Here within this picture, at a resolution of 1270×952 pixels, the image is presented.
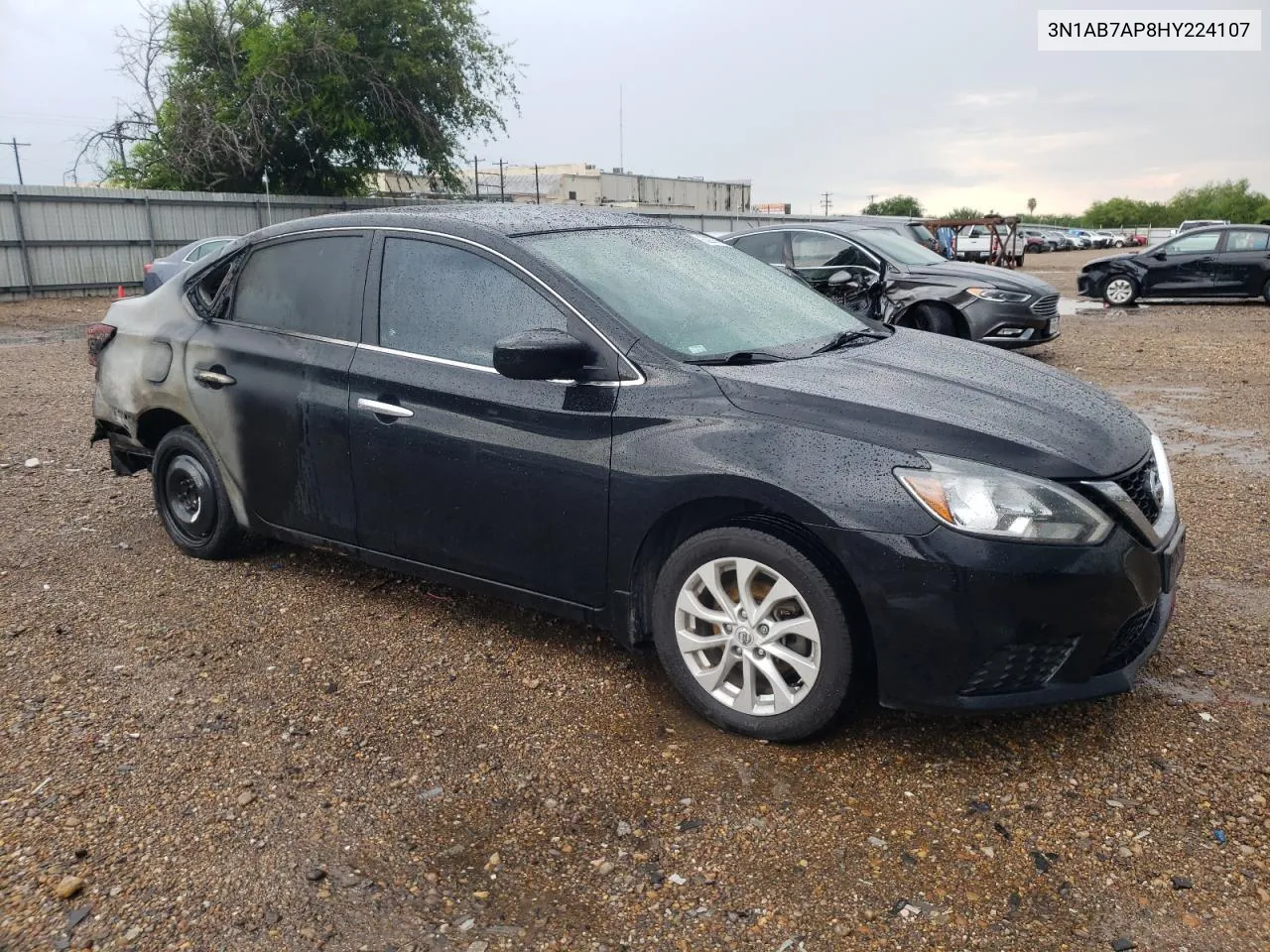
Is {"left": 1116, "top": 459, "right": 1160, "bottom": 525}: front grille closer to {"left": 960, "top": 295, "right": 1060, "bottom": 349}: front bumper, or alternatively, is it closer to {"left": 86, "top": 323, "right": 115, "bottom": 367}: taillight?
{"left": 86, "top": 323, "right": 115, "bottom": 367}: taillight

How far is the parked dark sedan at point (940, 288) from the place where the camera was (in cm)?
1086

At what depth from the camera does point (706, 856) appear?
9.03 feet

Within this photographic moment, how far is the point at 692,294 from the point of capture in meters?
3.99

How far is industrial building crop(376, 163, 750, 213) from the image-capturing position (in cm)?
4869

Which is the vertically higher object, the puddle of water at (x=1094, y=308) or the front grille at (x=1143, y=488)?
the front grille at (x=1143, y=488)

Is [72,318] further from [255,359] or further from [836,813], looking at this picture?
[836,813]

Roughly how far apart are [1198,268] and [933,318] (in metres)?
10.5

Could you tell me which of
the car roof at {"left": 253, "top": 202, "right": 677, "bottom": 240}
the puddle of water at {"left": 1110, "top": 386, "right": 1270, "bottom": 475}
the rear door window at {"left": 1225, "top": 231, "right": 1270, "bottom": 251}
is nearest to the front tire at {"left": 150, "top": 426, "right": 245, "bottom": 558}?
the car roof at {"left": 253, "top": 202, "right": 677, "bottom": 240}

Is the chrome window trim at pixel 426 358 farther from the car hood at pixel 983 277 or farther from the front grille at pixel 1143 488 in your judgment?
the car hood at pixel 983 277

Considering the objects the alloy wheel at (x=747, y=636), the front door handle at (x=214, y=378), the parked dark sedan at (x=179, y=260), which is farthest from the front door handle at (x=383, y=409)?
the parked dark sedan at (x=179, y=260)

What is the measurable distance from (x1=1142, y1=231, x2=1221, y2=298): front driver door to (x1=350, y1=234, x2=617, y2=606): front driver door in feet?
60.1

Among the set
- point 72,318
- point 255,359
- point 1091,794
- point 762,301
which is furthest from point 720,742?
point 72,318

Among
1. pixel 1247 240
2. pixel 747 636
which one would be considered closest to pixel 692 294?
pixel 747 636

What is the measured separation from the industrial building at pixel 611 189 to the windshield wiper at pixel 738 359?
124 feet
